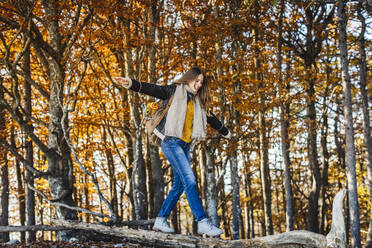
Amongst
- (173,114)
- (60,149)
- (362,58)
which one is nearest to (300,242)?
(173,114)

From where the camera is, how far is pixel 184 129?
4328 mm

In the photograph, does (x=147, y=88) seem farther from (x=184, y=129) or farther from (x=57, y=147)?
(x=57, y=147)

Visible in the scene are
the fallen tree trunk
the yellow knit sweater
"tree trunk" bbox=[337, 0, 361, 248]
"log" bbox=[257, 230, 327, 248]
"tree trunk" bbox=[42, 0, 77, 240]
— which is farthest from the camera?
"tree trunk" bbox=[337, 0, 361, 248]

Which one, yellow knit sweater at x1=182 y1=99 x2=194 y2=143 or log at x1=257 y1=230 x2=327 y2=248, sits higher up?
yellow knit sweater at x1=182 y1=99 x2=194 y2=143

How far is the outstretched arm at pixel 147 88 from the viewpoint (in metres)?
3.79

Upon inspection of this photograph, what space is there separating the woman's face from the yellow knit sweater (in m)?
0.18

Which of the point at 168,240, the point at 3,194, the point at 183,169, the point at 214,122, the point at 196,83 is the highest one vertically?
the point at 196,83

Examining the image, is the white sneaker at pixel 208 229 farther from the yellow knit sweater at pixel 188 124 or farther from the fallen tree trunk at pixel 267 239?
the yellow knit sweater at pixel 188 124

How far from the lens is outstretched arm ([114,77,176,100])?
3.79 meters

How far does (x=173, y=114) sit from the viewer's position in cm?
414

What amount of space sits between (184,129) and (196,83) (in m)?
0.67

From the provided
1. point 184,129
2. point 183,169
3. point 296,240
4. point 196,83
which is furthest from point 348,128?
point 183,169

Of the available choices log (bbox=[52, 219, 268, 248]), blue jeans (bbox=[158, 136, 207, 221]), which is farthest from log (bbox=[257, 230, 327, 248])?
blue jeans (bbox=[158, 136, 207, 221])

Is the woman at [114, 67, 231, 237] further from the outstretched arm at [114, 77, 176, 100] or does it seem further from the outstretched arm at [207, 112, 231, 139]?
the outstretched arm at [207, 112, 231, 139]
